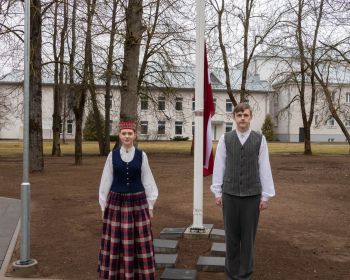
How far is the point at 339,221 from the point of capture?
395 inches

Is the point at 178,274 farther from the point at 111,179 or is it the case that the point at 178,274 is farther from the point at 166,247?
the point at 111,179

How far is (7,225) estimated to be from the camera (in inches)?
360

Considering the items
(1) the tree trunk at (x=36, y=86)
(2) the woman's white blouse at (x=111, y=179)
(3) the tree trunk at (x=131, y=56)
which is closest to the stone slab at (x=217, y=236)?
(2) the woman's white blouse at (x=111, y=179)

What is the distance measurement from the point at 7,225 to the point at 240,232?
17.5ft

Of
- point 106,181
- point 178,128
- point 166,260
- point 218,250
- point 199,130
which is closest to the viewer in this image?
point 106,181

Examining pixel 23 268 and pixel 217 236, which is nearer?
pixel 23 268

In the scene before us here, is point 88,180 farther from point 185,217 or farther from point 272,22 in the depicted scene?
point 272,22

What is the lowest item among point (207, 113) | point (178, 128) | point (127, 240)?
point (127, 240)

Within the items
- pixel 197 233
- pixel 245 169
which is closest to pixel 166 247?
pixel 197 233

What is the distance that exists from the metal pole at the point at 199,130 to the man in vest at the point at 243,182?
2.57 metres

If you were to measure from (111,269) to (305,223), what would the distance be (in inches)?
219

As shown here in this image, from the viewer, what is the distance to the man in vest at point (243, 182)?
523 cm

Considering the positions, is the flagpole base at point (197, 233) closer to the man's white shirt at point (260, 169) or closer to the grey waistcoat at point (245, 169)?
the man's white shirt at point (260, 169)

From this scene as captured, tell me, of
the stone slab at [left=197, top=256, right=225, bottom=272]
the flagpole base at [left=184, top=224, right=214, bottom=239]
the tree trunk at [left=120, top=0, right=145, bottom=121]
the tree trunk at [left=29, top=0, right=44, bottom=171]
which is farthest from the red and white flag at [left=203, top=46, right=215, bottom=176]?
the tree trunk at [left=29, top=0, right=44, bottom=171]
